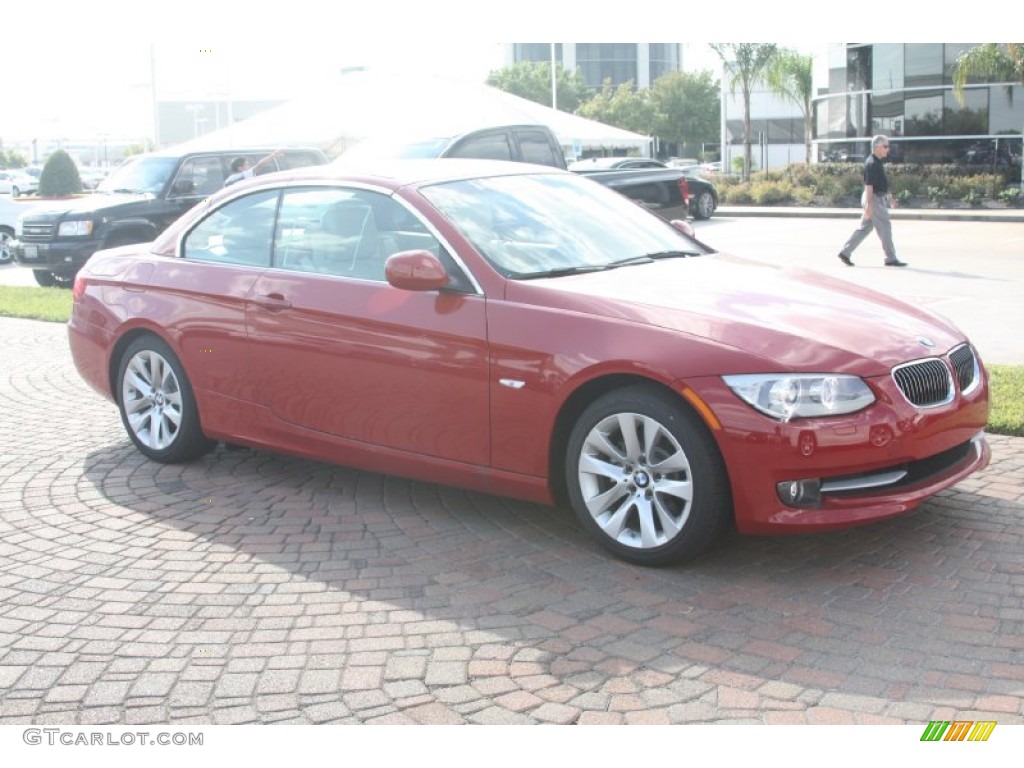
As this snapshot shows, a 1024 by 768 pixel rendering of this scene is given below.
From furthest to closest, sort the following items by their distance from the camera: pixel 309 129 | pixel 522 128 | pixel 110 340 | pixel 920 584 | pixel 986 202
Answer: pixel 986 202
pixel 309 129
pixel 522 128
pixel 110 340
pixel 920 584

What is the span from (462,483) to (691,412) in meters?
1.22

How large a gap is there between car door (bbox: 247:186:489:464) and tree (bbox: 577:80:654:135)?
7218 centimetres

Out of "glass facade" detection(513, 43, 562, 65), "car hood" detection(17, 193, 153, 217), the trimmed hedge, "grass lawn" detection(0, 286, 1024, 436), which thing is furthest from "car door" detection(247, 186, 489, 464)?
"glass facade" detection(513, 43, 562, 65)

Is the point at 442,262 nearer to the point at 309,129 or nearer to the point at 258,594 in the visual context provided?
the point at 258,594

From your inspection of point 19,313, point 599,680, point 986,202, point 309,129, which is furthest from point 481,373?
point 986,202

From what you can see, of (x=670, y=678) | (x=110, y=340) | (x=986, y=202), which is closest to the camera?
(x=670, y=678)

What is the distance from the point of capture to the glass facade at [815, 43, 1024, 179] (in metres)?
31.1

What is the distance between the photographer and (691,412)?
4.95 m

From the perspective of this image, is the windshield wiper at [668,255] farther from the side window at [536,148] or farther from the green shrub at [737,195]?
the green shrub at [737,195]

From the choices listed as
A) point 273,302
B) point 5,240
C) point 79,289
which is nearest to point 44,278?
point 5,240

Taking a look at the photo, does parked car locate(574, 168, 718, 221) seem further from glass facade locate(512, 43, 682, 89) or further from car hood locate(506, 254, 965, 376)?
glass facade locate(512, 43, 682, 89)

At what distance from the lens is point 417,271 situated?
5.55m

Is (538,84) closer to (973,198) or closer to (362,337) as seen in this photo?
(973,198)

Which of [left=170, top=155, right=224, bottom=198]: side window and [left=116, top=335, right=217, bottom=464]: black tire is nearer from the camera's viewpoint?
[left=116, top=335, right=217, bottom=464]: black tire
